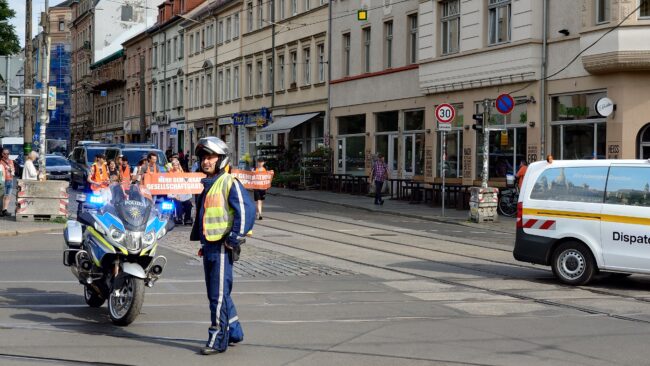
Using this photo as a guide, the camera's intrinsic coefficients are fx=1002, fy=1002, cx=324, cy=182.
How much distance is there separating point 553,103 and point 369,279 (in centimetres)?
1748

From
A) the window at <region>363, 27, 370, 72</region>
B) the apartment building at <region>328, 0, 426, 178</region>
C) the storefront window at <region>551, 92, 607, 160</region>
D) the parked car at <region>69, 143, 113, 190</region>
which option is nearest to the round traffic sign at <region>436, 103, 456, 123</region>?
the storefront window at <region>551, 92, 607, 160</region>

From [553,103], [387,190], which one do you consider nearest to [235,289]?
[553,103]

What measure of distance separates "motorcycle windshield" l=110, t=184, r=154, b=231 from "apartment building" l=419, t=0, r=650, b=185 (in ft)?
63.0

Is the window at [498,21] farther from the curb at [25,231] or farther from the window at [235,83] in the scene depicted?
the window at [235,83]

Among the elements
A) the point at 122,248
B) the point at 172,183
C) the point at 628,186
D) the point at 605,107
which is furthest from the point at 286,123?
the point at 122,248

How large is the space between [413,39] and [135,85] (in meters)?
49.8

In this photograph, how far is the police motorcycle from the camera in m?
9.72

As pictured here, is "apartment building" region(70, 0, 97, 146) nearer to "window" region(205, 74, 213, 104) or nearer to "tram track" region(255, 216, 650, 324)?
"window" region(205, 74, 213, 104)

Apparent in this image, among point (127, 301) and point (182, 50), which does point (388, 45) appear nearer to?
point (127, 301)

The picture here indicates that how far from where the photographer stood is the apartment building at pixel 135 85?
82062 mm

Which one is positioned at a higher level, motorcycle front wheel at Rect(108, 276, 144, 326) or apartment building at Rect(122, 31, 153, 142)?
apartment building at Rect(122, 31, 153, 142)

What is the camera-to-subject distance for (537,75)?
30.2 meters

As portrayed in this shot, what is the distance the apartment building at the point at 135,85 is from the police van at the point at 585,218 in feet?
227

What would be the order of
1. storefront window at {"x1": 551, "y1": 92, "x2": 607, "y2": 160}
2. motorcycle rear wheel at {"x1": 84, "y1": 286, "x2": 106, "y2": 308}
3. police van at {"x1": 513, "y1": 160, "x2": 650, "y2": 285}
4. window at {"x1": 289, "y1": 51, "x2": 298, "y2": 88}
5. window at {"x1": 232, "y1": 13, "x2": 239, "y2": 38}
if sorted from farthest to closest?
Answer: window at {"x1": 232, "y1": 13, "x2": 239, "y2": 38} < window at {"x1": 289, "y1": 51, "x2": 298, "y2": 88} < storefront window at {"x1": 551, "y1": 92, "x2": 607, "y2": 160} < police van at {"x1": 513, "y1": 160, "x2": 650, "y2": 285} < motorcycle rear wheel at {"x1": 84, "y1": 286, "x2": 106, "y2": 308}
